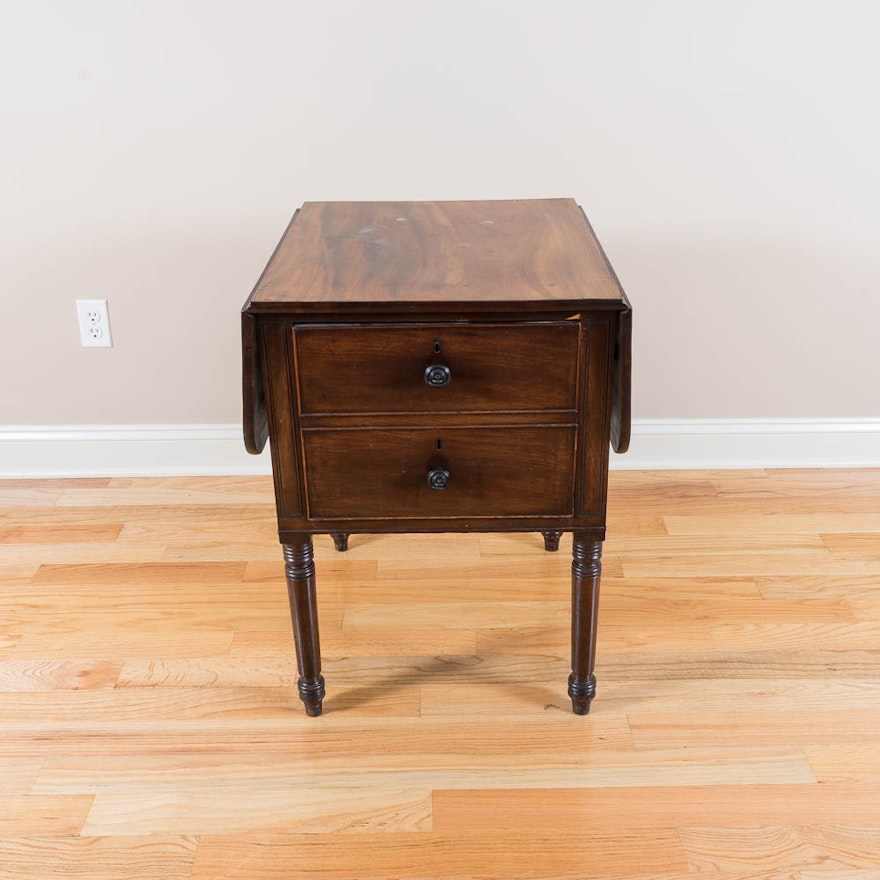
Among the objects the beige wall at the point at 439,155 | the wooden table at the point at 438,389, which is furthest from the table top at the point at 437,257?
the beige wall at the point at 439,155

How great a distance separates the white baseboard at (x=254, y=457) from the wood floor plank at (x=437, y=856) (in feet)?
3.63

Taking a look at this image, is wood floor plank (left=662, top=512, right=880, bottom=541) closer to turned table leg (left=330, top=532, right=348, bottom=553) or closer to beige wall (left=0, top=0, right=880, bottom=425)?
beige wall (left=0, top=0, right=880, bottom=425)

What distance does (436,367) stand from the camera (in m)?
1.33

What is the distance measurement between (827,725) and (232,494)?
1337 mm

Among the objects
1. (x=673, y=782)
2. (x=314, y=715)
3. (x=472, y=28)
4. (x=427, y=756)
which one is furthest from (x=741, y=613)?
(x=472, y=28)

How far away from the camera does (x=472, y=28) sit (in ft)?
6.36

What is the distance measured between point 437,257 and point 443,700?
716mm

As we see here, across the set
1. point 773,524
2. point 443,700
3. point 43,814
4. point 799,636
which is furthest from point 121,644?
point 773,524

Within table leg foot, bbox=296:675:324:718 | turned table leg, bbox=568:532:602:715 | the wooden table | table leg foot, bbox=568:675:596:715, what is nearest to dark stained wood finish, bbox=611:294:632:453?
the wooden table

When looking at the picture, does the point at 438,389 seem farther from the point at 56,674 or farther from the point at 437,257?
the point at 56,674

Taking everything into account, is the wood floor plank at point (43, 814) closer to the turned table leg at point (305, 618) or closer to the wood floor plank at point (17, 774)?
the wood floor plank at point (17, 774)

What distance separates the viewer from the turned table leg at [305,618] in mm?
1482

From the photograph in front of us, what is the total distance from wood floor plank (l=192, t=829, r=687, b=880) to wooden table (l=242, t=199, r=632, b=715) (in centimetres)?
32

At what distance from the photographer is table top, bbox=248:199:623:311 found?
131cm
